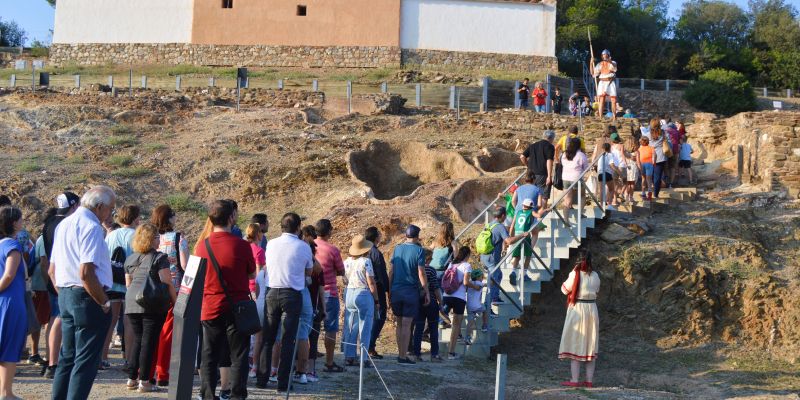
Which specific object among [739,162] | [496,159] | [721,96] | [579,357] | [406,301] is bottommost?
[579,357]

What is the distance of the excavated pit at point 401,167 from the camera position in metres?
22.1

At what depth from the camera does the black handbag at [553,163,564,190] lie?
16.4 meters

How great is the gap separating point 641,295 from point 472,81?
21884 mm

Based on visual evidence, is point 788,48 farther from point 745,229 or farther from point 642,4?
point 745,229

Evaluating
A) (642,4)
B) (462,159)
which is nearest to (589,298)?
(462,159)

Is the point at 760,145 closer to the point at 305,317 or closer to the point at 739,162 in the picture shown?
the point at 739,162

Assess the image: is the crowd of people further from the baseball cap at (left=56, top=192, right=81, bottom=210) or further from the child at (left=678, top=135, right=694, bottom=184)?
the child at (left=678, top=135, right=694, bottom=184)

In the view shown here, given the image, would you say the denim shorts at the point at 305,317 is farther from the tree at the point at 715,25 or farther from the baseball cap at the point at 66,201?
the tree at the point at 715,25

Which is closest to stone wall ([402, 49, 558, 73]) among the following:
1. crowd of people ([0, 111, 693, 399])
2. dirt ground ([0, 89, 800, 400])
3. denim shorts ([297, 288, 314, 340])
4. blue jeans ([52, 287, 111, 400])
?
dirt ground ([0, 89, 800, 400])

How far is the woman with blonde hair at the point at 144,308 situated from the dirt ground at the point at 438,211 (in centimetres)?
24

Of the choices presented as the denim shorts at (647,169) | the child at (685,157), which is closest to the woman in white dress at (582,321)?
the denim shorts at (647,169)

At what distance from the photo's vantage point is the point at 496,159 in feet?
75.0

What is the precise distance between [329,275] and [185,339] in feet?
11.1

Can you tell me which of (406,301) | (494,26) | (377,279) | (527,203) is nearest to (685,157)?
(527,203)
